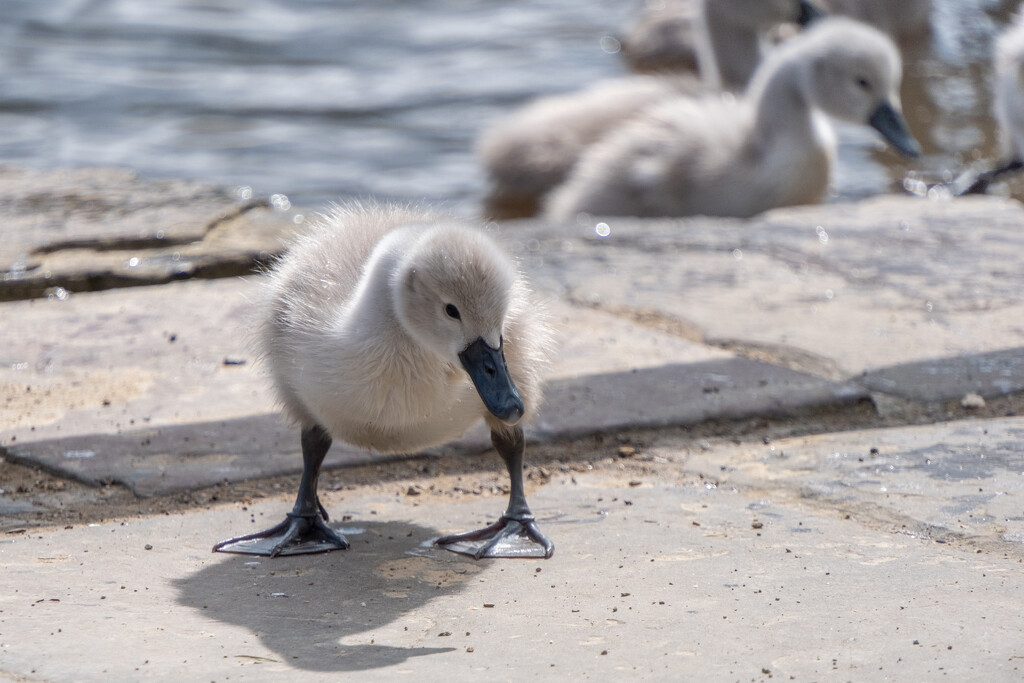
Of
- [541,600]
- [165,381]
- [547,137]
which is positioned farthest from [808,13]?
[541,600]

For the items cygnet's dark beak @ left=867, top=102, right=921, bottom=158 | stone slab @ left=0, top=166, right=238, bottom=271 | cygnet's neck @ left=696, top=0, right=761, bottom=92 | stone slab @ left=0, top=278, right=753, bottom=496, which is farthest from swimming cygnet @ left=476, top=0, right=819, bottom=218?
stone slab @ left=0, top=278, right=753, bottom=496

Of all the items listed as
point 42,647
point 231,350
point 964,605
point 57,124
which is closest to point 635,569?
point 964,605

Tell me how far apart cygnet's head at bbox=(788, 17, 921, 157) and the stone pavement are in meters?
1.92

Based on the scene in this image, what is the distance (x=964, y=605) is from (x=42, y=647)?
1300 mm

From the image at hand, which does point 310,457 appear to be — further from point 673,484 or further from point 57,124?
point 57,124

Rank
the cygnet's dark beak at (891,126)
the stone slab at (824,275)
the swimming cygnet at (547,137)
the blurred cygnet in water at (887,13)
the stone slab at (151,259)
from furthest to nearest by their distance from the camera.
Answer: the blurred cygnet in water at (887,13) → the swimming cygnet at (547,137) → the cygnet's dark beak at (891,126) → the stone slab at (151,259) → the stone slab at (824,275)

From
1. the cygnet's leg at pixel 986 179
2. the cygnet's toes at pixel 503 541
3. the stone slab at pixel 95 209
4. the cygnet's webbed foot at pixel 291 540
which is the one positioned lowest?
the cygnet's leg at pixel 986 179

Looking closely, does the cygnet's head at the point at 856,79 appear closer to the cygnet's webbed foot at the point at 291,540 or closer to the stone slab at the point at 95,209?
the stone slab at the point at 95,209

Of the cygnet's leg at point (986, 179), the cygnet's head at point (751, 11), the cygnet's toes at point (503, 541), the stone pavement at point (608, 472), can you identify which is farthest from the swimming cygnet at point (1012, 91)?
the cygnet's toes at point (503, 541)

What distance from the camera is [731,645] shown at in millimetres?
1900

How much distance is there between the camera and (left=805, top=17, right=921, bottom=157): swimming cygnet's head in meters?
6.52

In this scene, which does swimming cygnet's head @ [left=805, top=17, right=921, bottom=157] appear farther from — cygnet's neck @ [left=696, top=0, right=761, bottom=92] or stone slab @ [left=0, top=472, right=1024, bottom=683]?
stone slab @ [left=0, top=472, right=1024, bottom=683]

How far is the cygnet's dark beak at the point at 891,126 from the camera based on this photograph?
21.7 feet

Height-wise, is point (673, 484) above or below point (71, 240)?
below
